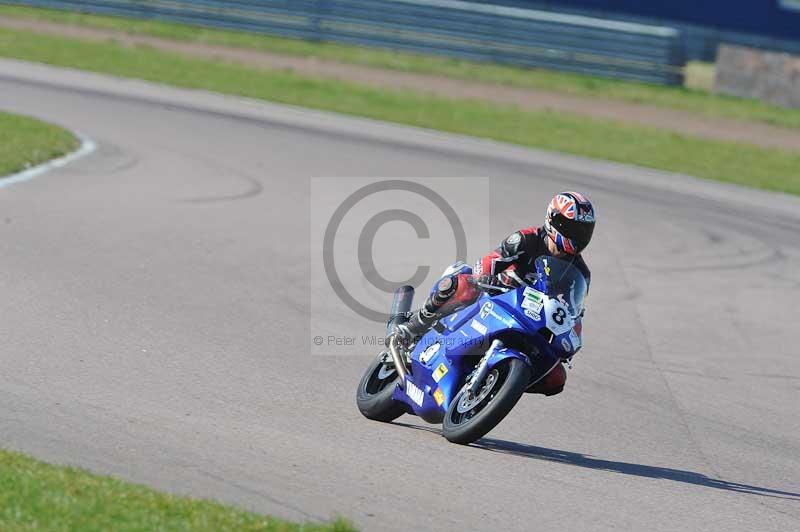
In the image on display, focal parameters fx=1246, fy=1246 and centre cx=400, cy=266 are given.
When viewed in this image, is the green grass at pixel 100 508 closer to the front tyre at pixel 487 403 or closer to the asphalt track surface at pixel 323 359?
the asphalt track surface at pixel 323 359

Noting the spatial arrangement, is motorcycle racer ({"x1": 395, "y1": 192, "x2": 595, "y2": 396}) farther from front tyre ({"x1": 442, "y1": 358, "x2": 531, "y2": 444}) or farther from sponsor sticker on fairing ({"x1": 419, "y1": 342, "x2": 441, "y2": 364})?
front tyre ({"x1": 442, "y1": 358, "x2": 531, "y2": 444})

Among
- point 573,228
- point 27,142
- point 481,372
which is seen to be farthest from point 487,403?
point 27,142

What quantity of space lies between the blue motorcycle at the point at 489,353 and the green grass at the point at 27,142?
793 centimetres

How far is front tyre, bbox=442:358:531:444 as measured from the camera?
22.1 ft

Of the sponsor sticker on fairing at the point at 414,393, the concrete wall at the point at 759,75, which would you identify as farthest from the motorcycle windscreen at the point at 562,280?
the concrete wall at the point at 759,75

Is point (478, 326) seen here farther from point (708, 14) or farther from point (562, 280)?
point (708, 14)

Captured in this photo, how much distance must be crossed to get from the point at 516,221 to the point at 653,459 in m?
7.32

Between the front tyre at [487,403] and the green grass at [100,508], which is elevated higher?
the green grass at [100,508]

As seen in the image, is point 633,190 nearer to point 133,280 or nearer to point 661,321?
point 661,321

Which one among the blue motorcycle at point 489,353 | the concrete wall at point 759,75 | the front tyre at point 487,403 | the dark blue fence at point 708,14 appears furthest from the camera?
the dark blue fence at point 708,14

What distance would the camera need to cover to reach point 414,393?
7.57 meters

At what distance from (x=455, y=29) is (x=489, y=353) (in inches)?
901

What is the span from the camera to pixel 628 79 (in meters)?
28.3

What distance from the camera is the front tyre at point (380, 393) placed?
7.71 metres
